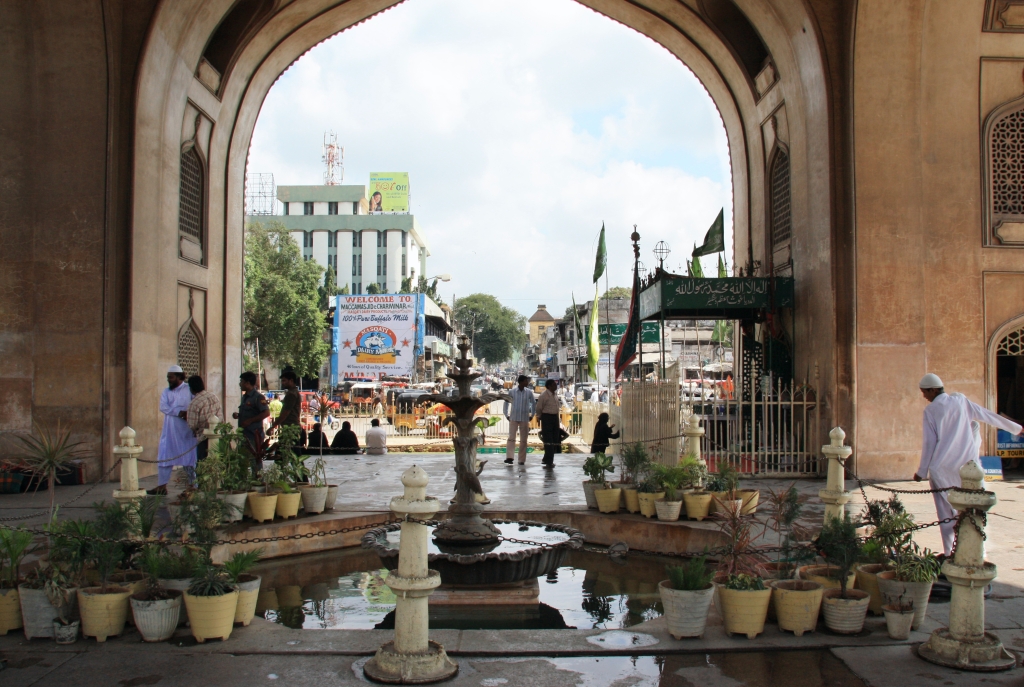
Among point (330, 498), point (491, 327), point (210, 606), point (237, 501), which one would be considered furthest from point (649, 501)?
point (491, 327)

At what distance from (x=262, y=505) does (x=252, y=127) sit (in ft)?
37.1

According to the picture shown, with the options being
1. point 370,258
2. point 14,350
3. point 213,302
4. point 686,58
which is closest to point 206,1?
point 213,302

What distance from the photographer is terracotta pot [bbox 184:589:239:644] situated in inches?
193

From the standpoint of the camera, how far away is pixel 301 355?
41188mm

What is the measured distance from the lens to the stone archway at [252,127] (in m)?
12.4

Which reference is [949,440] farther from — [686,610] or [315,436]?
[315,436]

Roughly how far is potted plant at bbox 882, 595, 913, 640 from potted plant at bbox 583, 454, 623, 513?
401cm

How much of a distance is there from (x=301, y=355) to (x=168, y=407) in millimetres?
32450

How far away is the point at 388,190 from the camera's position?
3442 inches

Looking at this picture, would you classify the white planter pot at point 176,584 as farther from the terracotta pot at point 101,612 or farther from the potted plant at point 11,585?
the potted plant at point 11,585

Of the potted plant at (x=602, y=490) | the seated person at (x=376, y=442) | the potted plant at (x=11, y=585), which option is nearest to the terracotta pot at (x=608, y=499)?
the potted plant at (x=602, y=490)

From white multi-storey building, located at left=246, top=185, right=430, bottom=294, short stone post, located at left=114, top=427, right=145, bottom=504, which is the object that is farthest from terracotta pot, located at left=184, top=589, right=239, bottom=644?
white multi-storey building, located at left=246, top=185, right=430, bottom=294

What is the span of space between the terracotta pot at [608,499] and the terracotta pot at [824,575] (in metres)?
3.35

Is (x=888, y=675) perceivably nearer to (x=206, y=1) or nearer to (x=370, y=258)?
(x=206, y=1)
